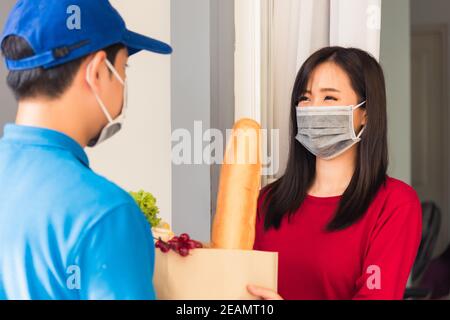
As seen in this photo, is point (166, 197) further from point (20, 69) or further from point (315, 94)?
point (20, 69)

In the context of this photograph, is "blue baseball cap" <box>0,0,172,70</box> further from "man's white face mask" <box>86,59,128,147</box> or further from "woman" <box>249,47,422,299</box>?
"woman" <box>249,47,422,299</box>

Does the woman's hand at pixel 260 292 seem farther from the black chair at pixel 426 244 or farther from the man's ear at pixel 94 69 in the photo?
the black chair at pixel 426 244

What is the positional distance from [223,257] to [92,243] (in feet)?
1.10

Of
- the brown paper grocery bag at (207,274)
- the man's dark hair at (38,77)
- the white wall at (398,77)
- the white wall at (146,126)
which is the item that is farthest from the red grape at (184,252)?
the white wall at (398,77)

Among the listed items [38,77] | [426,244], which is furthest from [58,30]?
[426,244]

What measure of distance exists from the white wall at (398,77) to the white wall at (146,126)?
67 cm

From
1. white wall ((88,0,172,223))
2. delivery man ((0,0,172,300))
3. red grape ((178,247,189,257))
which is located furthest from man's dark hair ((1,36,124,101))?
white wall ((88,0,172,223))

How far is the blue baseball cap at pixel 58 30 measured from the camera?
0.75 m

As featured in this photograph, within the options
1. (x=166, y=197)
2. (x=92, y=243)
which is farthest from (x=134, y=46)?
(x=166, y=197)

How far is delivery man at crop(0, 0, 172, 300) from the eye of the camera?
70 centimetres

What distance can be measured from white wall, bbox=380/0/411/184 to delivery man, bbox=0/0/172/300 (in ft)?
4.01

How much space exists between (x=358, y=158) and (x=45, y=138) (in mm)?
870

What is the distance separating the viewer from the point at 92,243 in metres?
0.69

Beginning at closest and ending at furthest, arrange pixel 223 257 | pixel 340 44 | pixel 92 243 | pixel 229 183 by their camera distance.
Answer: pixel 92 243 → pixel 223 257 → pixel 229 183 → pixel 340 44
